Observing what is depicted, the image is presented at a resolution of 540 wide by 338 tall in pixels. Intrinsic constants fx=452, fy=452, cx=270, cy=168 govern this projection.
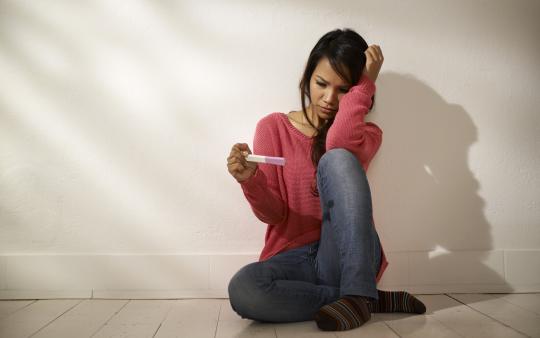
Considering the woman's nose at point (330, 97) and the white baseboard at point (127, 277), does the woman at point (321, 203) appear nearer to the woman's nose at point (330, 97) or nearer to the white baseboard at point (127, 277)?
the woman's nose at point (330, 97)

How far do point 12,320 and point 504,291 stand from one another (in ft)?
4.44

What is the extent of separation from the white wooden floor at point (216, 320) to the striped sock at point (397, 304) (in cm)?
2

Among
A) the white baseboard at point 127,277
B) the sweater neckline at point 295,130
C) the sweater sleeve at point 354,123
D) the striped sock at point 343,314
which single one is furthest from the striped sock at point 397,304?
the sweater neckline at point 295,130

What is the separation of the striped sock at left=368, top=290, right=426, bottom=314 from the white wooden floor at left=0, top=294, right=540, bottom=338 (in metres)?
0.02

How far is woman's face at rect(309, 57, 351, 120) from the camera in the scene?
1200 mm

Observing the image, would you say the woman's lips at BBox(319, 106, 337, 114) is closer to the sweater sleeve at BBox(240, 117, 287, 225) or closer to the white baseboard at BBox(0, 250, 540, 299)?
the sweater sleeve at BBox(240, 117, 287, 225)

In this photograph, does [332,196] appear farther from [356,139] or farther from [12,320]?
[12,320]

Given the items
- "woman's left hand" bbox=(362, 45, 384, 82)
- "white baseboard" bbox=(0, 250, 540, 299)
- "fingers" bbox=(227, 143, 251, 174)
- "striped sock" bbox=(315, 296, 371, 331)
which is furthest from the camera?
"white baseboard" bbox=(0, 250, 540, 299)

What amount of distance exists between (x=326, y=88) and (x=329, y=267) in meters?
0.47

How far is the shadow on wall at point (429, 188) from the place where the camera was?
136 centimetres

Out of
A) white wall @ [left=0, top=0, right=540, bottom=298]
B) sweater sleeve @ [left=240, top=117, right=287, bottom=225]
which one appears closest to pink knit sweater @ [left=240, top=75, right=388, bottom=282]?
sweater sleeve @ [left=240, top=117, right=287, bottom=225]

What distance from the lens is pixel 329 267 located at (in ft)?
3.57

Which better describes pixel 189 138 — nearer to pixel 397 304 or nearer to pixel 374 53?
pixel 374 53

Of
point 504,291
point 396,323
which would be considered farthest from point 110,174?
Answer: point 504,291
